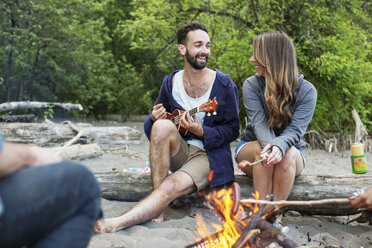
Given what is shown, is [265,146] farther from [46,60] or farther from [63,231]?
[46,60]

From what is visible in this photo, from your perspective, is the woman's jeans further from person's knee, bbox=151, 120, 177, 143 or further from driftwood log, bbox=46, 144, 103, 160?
driftwood log, bbox=46, 144, 103, 160

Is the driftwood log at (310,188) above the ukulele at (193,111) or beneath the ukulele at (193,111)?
beneath

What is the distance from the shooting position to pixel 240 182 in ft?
11.1

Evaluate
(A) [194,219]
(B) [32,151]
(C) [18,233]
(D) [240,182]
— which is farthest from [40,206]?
(D) [240,182]

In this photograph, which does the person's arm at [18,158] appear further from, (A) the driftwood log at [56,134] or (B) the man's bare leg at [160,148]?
(A) the driftwood log at [56,134]

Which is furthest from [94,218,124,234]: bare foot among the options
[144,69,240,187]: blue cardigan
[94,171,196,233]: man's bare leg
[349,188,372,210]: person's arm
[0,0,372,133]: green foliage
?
[0,0,372,133]: green foliage

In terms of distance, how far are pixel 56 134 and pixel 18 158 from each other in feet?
20.1

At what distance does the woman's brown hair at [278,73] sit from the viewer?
10.4 feet

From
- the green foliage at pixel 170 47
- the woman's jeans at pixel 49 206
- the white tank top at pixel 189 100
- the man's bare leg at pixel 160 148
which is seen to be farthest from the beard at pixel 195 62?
the green foliage at pixel 170 47

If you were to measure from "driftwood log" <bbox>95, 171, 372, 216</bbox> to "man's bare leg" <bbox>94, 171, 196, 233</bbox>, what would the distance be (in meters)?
0.38

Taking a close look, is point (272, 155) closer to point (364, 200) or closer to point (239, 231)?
point (239, 231)

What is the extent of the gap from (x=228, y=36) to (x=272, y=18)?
4.51ft

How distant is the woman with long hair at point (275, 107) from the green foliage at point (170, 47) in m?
5.15

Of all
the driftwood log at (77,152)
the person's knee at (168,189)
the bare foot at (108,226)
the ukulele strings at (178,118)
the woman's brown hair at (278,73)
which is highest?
the woman's brown hair at (278,73)
